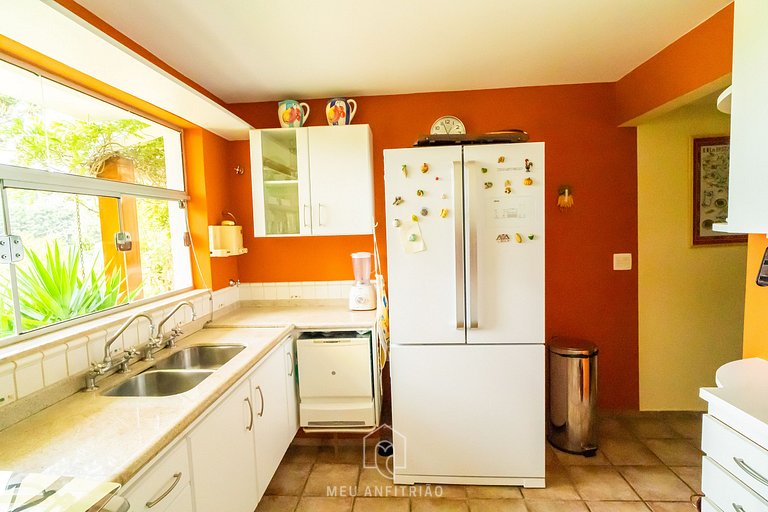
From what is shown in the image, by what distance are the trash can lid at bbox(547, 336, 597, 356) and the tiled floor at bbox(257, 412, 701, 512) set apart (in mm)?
670

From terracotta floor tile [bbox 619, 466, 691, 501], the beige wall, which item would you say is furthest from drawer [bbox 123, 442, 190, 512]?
the beige wall

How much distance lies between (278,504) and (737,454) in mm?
2037

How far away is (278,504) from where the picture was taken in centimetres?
189

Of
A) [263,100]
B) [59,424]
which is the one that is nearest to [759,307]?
[59,424]

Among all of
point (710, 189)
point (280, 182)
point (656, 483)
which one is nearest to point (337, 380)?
point (280, 182)

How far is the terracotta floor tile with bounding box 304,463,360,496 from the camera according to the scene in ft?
6.53

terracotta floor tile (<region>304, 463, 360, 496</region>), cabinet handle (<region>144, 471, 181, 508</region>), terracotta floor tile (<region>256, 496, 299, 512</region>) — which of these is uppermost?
cabinet handle (<region>144, 471, 181, 508</region>)

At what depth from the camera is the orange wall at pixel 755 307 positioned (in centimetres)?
152

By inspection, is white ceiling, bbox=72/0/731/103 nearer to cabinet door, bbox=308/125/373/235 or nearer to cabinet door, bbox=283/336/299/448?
cabinet door, bbox=308/125/373/235

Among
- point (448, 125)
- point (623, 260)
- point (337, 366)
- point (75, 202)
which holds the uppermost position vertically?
point (448, 125)

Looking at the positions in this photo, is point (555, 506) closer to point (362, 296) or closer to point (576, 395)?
point (576, 395)

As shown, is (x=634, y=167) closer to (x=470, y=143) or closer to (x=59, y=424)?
(x=470, y=143)

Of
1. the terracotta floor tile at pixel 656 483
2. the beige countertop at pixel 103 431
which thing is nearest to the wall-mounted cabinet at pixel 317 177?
the beige countertop at pixel 103 431

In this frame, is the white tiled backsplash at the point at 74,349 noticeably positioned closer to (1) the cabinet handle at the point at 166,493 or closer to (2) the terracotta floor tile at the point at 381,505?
(1) the cabinet handle at the point at 166,493
